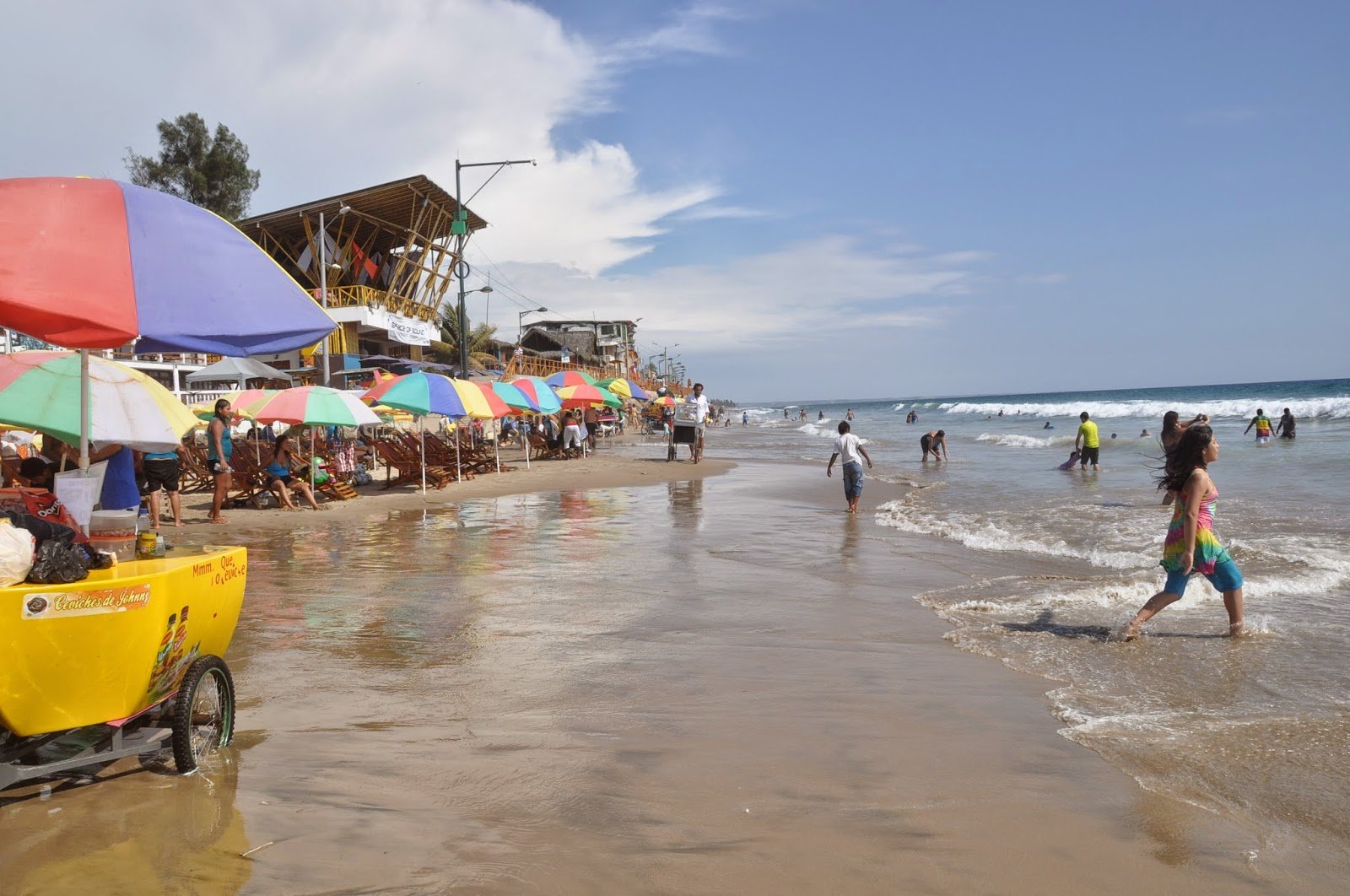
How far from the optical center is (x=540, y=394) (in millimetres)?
20703

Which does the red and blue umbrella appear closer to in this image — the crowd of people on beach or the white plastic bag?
the white plastic bag

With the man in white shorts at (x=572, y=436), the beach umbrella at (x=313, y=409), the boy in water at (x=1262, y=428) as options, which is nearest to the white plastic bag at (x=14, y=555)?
the beach umbrella at (x=313, y=409)

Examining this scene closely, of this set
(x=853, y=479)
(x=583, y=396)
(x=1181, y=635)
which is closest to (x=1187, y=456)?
(x=1181, y=635)

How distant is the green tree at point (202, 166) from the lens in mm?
38938

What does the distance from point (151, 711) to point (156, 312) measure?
61.8 inches

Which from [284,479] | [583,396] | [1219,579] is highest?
[583,396]

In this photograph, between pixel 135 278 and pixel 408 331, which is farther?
pixel 408 331

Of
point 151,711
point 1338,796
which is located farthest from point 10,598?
point 1338,796

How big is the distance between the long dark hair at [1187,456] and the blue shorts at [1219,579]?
1.94 ft

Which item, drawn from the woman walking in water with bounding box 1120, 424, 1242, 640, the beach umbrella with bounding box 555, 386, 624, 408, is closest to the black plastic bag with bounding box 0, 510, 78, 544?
the woman walking in water with bounding box 1120, 424, 1242, 640

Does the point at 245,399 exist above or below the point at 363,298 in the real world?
below

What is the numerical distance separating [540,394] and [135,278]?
1726 centimetres

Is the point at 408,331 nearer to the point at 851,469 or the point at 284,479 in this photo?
the point at 284,479

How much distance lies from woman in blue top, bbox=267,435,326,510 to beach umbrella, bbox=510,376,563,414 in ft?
21.6
